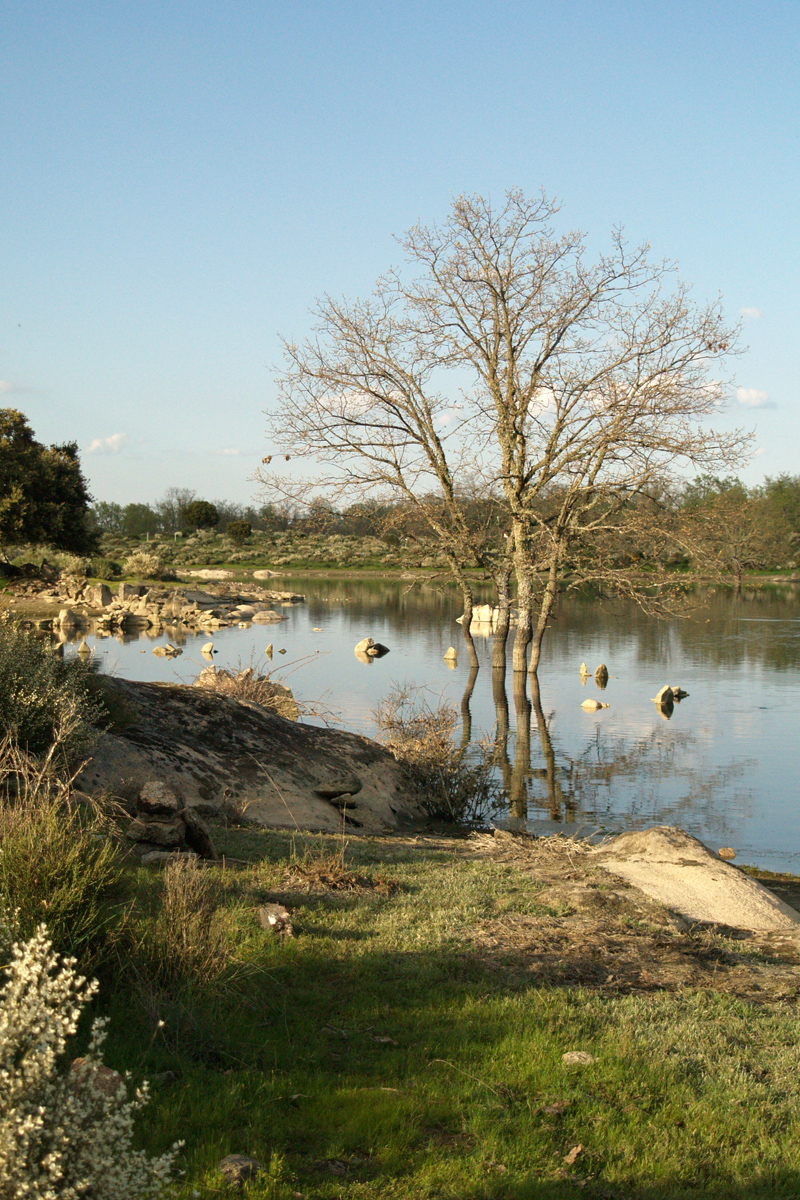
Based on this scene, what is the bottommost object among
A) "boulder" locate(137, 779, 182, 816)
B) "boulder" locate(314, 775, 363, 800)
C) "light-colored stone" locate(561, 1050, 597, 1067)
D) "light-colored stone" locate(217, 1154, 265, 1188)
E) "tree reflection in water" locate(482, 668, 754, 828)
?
"tree reflection in water" locate(482, 668, 754, 828)

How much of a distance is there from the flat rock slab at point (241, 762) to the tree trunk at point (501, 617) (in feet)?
38.8

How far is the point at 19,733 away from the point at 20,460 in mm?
32999

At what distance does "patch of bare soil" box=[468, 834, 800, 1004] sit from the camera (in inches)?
229

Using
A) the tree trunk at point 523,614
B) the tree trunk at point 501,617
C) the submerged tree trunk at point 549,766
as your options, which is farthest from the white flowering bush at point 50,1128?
the tree trunk at point 501,617

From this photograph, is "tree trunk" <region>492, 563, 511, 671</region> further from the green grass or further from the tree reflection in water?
the green grass

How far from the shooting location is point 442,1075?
4.35 meters

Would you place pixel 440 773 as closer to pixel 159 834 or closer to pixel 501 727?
pixel 159 834

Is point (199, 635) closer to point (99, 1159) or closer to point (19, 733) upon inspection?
point (19, 733)

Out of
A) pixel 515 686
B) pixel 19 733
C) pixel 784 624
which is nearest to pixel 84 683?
pixel 19 733

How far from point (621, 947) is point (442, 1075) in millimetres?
2442

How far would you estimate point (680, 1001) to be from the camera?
5.45 metres

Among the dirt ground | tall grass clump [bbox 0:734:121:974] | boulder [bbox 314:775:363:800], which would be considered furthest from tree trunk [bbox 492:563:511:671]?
tall grass clump [bbox 0:734:121:974]

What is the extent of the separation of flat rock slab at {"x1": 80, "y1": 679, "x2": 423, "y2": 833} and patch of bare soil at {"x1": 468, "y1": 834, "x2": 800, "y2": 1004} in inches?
144

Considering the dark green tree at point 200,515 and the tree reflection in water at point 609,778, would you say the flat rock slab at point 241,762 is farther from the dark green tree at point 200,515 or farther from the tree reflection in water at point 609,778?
the dark green tree at point 200,515
